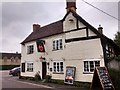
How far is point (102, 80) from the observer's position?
14500mm

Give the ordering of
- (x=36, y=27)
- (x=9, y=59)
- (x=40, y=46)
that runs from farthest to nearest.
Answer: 1. (x=9, y=59)
2. (x=36, y=27)
3. (x=40, y=46)

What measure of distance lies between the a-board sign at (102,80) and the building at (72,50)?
1765mm

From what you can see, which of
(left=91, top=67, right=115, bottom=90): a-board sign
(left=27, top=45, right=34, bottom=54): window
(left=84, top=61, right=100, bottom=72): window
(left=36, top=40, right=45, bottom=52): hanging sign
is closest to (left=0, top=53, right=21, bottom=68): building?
(left=27, top=45, right=34, bottom=54): window

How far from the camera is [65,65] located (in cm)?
2028

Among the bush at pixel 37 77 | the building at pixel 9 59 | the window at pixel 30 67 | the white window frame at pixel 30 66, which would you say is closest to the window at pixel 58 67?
the bush at pixel 37 77

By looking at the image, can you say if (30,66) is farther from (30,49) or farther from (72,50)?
(72,50)

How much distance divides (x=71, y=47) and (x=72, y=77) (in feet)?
10.1

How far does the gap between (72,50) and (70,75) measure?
254 centimetres

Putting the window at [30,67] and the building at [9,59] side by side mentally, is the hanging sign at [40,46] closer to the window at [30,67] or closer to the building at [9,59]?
the window at [30,67]

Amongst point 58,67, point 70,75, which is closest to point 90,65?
point 70,75

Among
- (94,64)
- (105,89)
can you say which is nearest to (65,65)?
(94,64)

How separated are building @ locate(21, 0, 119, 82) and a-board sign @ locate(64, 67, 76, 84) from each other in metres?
0.31

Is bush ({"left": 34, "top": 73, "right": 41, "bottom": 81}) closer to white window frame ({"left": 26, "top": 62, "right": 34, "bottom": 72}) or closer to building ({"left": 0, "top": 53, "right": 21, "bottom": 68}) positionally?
white window frame ({"left": 26, "top": 62, "right": 34, "bottom": 72})

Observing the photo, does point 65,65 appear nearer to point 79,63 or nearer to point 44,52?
point 79,63
